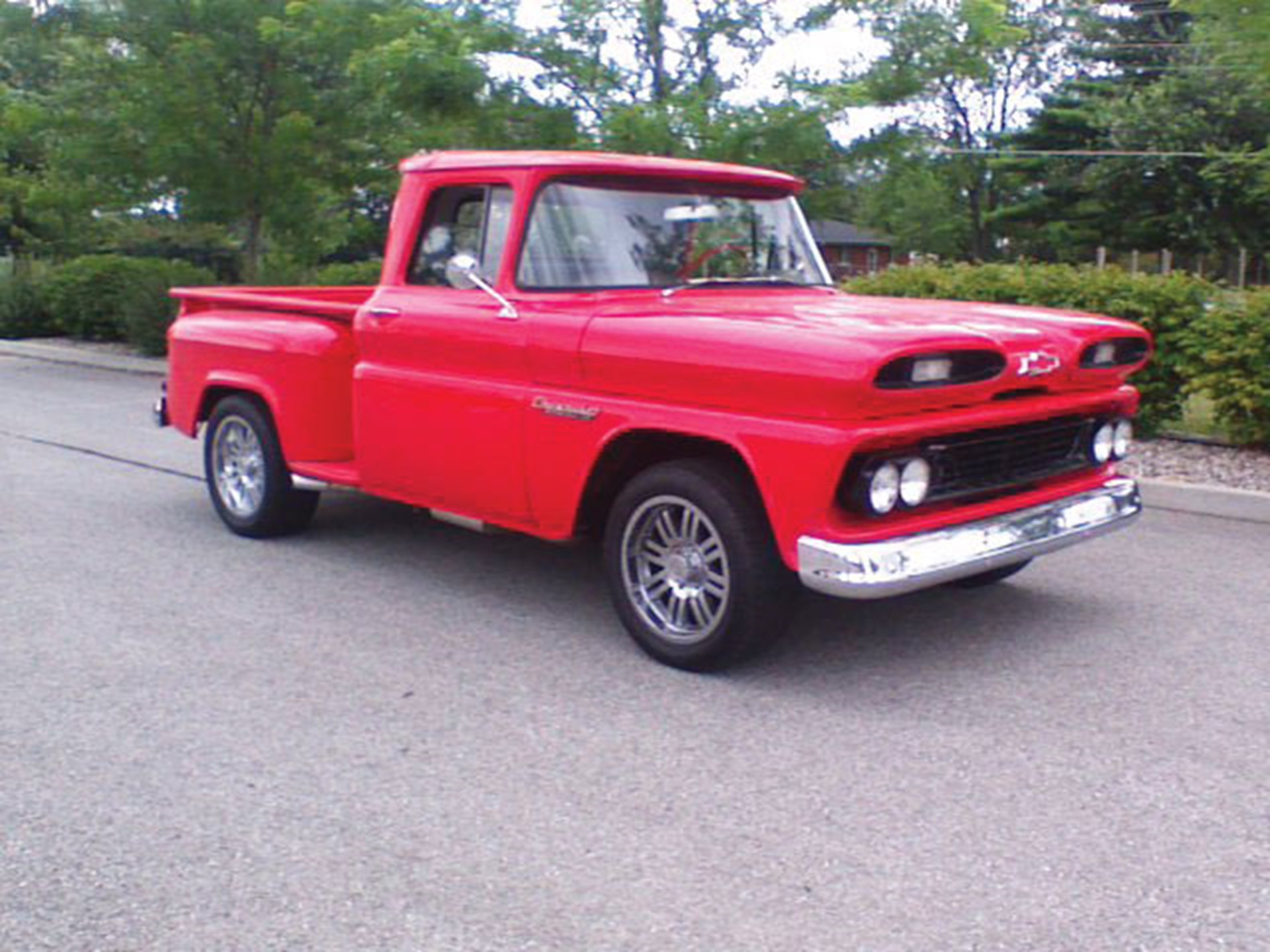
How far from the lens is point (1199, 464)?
889 centimetres

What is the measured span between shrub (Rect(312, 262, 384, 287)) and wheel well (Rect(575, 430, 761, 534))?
12949 mm

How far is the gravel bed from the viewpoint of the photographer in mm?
8438

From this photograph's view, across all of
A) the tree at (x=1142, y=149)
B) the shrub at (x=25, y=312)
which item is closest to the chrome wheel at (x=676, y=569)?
the shrub at (x=25, y=312)

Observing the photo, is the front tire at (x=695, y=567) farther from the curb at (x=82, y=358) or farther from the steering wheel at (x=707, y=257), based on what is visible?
the curb at (x=82, y=358)

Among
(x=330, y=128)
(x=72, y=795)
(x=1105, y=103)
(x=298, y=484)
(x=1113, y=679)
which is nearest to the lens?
(x=72, y=795)

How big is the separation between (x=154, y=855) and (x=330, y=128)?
14.7 m

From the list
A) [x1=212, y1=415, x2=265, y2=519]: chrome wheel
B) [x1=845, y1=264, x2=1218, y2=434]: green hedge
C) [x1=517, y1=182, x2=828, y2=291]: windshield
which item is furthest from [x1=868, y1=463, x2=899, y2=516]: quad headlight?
[x1=845, y1=264, x2=1218, y2=434]: green hedge

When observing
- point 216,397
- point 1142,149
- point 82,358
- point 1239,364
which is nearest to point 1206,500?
point 1239,364

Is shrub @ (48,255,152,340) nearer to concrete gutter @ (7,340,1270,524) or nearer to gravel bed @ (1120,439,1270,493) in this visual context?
gravel bed @ (1120,439,1270,493)

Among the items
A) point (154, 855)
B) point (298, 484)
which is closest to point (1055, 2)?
point (298, 484)

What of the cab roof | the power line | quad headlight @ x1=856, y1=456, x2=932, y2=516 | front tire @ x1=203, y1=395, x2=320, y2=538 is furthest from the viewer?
the power line

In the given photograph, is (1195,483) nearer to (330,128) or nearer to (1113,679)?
(1113,679)

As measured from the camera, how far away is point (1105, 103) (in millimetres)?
35562

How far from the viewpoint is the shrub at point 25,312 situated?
20.7 m
